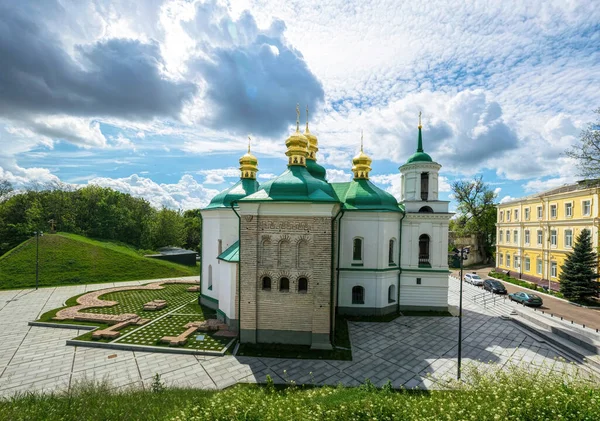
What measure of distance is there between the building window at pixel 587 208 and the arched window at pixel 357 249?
21409 mm

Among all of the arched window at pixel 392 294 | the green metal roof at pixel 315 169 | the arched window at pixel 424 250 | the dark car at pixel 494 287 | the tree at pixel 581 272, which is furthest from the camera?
the dark car at pixel 494 287

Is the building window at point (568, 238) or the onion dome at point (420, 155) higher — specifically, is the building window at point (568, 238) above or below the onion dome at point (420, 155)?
below

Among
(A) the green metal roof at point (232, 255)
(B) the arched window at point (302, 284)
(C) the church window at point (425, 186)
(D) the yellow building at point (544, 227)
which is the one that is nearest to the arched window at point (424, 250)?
(C) the church window at point (425, 186)

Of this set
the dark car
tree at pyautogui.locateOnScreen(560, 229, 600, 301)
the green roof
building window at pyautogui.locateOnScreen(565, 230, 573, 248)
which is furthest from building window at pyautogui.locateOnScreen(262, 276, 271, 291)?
building window at pyautogui.locateOnScreen(565, 230, 573, 248)

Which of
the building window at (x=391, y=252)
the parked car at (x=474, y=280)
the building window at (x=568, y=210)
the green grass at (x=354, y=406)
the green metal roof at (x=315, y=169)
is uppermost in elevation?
the green metal roof at (x=315, y=169)

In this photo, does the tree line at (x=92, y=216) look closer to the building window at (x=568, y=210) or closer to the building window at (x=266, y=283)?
the building window at (x=266, y=283)

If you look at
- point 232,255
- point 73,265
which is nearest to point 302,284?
point 232,255

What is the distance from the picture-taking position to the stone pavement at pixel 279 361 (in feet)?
35.1

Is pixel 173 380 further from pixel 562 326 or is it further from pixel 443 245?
pixel 562 326

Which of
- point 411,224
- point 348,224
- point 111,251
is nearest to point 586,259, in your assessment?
point 411,224

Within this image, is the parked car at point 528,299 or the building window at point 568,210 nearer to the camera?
the parked car at point 528,299

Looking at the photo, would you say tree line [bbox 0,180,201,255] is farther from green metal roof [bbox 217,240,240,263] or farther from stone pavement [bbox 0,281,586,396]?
green metal roof [bbox 217,240,240,263]

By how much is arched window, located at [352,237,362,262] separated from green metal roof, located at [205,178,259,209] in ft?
24.7

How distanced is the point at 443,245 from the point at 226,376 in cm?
1531
